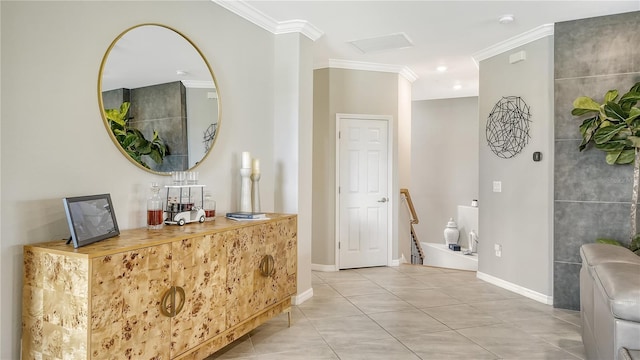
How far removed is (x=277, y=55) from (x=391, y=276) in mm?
2850

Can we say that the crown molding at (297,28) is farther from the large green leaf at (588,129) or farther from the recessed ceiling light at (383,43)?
the large green leaf at (588,129)

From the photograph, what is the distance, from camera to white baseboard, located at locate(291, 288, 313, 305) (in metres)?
3.81

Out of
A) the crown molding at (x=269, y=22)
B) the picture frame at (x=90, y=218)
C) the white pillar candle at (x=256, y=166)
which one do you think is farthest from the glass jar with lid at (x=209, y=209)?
the crown molding at (x=269, y=22)

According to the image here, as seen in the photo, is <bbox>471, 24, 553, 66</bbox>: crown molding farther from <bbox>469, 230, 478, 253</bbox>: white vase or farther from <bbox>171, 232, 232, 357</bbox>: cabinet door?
<bbox>171, 232, 232, 357</bbox>: cabinet door

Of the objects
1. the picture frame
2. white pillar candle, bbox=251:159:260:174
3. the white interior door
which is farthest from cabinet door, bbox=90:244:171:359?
the white interior door

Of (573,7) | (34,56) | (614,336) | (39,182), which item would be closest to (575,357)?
(614,336)

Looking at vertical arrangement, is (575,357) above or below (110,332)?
below

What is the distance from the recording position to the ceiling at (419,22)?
3400 millimetres

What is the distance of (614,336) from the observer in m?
1.87

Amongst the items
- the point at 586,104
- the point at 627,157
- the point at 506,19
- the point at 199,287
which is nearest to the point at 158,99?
the point at 199,287

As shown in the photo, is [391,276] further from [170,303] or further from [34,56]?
[34,56]

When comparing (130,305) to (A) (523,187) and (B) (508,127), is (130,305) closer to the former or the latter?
(A) (523,187)

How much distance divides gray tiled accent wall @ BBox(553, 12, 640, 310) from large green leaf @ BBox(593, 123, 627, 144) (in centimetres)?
32

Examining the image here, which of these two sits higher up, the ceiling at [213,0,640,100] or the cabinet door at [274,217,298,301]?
the ceiling at [213,0,640,100]
